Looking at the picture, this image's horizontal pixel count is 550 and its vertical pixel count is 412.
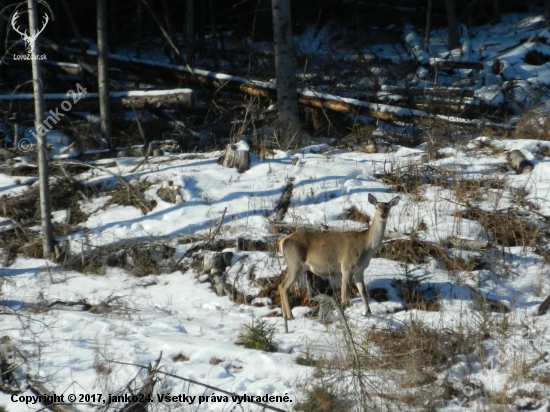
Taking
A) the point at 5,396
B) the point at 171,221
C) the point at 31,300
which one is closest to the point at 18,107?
the point at 171,221

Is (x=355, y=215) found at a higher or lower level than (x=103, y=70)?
lower

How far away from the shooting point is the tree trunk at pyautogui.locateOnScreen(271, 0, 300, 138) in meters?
12.7

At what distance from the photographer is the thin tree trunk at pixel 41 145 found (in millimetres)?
8625

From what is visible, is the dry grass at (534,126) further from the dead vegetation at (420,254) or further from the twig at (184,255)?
the twig at (184,255)

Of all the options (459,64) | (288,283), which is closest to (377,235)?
(288,283)

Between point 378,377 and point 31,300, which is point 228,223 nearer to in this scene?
point 31,300

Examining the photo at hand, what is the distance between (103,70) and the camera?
12.3 meters

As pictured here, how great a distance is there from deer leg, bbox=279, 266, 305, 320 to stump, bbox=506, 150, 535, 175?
3.93 m

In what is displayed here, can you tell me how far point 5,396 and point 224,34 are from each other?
14778 millimetres

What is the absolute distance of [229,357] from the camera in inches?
261

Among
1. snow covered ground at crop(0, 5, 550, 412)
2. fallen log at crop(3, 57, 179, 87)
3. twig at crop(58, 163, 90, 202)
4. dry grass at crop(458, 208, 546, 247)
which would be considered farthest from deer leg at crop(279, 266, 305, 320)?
fallen log at crop(3, 57, 179, 87)

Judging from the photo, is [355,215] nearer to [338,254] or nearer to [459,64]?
[338,254]

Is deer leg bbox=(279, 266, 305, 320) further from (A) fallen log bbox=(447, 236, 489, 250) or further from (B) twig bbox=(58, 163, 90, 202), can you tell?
(B) twig bbox=(58, 163, 90, 202)

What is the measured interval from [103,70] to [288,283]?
6260mm
